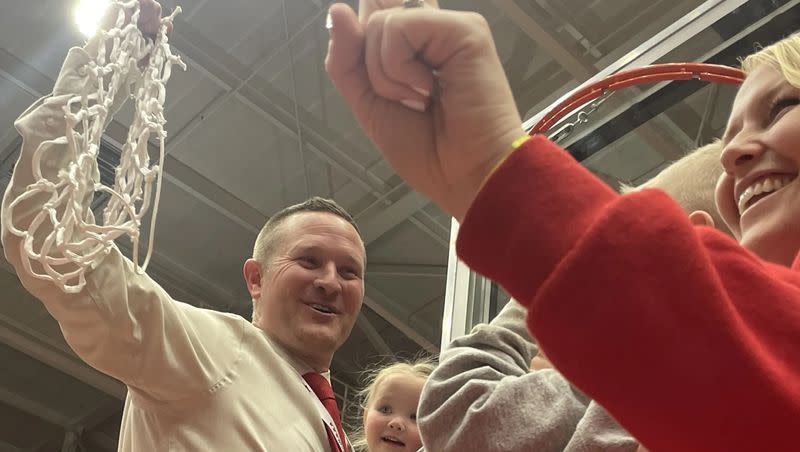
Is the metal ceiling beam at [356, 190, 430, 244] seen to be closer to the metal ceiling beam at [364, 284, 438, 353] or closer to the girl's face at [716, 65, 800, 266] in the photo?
the metal ceiling beam at [364, 284, 438, 353]

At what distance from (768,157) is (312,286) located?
93 cm

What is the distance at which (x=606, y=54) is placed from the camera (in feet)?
12.3

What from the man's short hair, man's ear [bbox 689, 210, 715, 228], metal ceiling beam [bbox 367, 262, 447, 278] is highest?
man's ear [bbox 689, 210, 715, 228]

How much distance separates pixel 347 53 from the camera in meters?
0.57

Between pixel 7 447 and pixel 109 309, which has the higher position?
pixel 109 309

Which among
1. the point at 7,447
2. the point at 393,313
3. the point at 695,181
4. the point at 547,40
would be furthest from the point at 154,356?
the point at 7,447

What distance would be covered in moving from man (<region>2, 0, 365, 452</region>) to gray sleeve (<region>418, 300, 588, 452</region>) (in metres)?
0.43

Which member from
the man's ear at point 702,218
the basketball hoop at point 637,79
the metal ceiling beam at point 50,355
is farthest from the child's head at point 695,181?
the metal ceiling beam at point 50,355

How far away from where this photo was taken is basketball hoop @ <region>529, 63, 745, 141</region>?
1.69 m

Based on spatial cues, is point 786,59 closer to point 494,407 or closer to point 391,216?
point 494,407

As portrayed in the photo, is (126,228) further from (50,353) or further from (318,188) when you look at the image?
(50,353)

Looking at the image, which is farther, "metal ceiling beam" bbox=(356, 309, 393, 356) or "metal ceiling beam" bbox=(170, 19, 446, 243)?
"metal ceiling beam" bbox=(356, 309, 393, 356)

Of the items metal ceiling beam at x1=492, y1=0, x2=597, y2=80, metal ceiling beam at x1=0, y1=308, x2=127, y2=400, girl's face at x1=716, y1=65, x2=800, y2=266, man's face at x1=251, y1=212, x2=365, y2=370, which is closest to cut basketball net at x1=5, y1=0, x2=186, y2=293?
man's face at x1=251, y1=212, x2=365, y2=370

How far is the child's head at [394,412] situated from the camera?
6.56 ft
